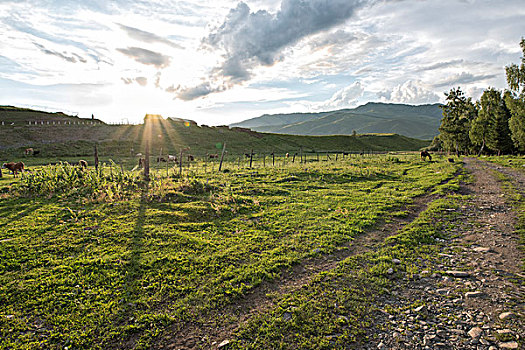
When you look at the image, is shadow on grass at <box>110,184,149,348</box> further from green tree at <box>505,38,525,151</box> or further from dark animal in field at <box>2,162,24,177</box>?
green tree at <box>505,38,525,151</box>

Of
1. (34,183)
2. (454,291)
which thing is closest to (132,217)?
(34,183)

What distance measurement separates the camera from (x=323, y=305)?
607cm

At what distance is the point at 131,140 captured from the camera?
60.4 meters

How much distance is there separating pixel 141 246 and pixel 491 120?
62726 mm

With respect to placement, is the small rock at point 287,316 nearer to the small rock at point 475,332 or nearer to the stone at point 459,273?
the small rock at point 475,332

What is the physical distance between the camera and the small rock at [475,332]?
16.3ft

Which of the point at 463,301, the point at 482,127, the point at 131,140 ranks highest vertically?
the point at 482,127

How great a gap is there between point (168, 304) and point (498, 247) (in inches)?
416

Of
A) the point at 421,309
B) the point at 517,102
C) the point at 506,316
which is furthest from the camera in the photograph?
the point at 517,102

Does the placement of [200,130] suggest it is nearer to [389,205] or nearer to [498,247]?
[389,205]

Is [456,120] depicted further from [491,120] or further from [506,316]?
[506,316]

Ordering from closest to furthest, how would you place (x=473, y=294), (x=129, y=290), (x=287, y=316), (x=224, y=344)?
(x=224, y=344) < (x=287, y=316) < (x=473, y=294) < (x=129, y=290)

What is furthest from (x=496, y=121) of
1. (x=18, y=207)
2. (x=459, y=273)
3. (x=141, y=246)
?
(x=18, y=207)

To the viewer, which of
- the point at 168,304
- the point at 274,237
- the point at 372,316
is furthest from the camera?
the point at 274,237
